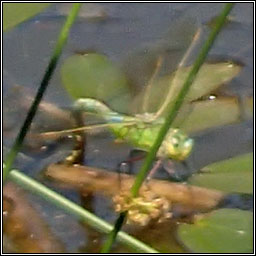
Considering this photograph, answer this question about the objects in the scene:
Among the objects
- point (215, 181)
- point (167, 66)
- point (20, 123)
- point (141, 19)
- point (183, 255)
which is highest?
point (141, 19)

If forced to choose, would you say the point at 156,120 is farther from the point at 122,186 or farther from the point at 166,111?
the point at 122,186

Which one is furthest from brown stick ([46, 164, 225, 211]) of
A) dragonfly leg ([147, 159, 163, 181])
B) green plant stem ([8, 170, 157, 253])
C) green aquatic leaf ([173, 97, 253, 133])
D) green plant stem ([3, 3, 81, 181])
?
green plant stem ([3, 3, 81, 181])

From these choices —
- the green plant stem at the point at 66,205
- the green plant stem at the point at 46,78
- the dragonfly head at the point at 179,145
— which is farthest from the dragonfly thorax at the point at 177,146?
the green plant stem at the point at 46,78

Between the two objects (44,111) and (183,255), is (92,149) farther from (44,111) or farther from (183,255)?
(183,255)

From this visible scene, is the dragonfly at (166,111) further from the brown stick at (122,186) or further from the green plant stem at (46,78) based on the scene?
the green plant stem at (46,78)

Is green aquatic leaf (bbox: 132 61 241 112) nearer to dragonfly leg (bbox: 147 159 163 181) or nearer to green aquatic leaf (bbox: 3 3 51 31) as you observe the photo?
dragonfly leg (bbox: 147 159 163 181)

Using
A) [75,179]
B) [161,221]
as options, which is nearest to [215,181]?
[161,221]
